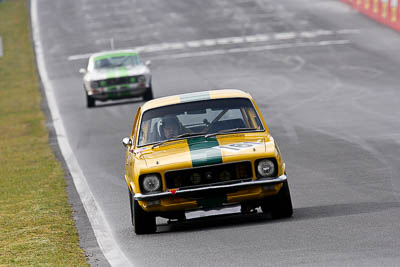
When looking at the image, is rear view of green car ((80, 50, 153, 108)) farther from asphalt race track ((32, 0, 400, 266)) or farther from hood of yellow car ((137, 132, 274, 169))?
hood of yellow car ((137, 132, 274, 169))

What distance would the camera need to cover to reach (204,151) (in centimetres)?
1025

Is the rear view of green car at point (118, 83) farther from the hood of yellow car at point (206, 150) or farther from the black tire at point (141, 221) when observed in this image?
the black tire at point (141, 221)

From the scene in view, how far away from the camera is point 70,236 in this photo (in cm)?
1074

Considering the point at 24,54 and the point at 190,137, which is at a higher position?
the point at 190,137

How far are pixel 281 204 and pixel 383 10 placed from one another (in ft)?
110

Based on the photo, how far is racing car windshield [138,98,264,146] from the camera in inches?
438

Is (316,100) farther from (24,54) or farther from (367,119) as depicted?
(24,54)

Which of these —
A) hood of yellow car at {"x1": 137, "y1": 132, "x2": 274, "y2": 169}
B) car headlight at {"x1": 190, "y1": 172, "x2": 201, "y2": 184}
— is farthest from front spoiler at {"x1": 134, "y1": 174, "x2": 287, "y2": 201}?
hood of yellow car at {"x1": 137, "y1": 132, "x2": 274, "y2": 169}

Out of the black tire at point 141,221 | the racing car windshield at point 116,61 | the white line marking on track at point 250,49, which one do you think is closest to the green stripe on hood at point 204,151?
the black tire at point 141,221

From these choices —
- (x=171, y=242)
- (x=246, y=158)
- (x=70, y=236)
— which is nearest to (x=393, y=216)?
(x=246, y=158)

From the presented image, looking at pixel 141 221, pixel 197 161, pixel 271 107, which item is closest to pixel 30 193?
pixel 141 221

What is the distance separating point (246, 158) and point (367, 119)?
1155 cm

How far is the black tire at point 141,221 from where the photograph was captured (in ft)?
34.2

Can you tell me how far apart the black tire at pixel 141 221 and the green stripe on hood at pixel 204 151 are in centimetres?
79
